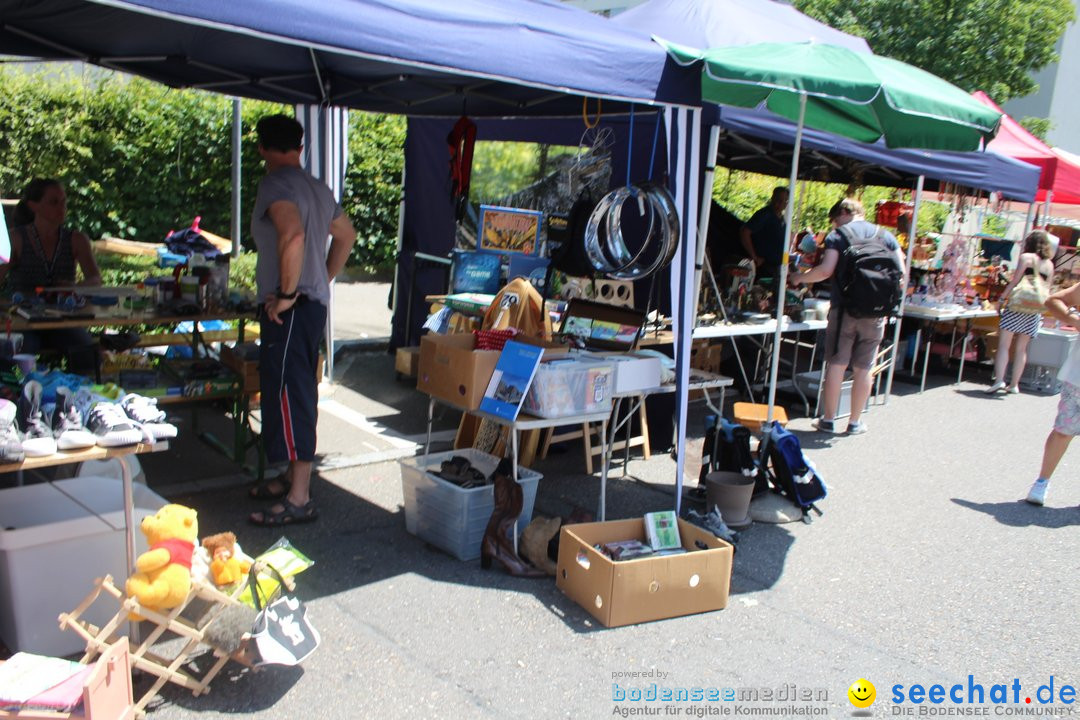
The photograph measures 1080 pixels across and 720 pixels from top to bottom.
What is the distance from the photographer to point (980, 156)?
8.60m

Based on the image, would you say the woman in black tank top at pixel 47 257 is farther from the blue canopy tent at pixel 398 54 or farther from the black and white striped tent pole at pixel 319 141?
the black and white striped tent pole at pixel 319 141

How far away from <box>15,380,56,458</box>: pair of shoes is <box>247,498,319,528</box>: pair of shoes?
1.49m

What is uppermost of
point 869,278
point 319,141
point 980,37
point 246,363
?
point 980,37

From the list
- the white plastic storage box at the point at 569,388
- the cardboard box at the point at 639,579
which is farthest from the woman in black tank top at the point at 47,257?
the cardboard box at the point at 639,579

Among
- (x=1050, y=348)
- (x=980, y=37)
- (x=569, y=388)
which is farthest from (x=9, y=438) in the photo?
(x=980, y=37)

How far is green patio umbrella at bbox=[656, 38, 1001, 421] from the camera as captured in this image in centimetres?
428

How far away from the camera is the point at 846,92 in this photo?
14.1 feet

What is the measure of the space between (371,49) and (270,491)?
2482mm

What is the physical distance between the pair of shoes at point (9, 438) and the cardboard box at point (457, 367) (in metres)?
1.96

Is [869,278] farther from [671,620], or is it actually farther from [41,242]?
[41,242]

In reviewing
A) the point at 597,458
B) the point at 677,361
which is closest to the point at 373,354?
the point at 597,458

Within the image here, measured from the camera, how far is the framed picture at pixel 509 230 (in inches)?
281

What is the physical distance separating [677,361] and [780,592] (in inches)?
48.9

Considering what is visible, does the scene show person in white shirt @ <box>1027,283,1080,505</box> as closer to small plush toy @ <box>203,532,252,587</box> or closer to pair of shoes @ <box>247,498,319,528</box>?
pair of shoes @ <box>247,498,319,528</box>
